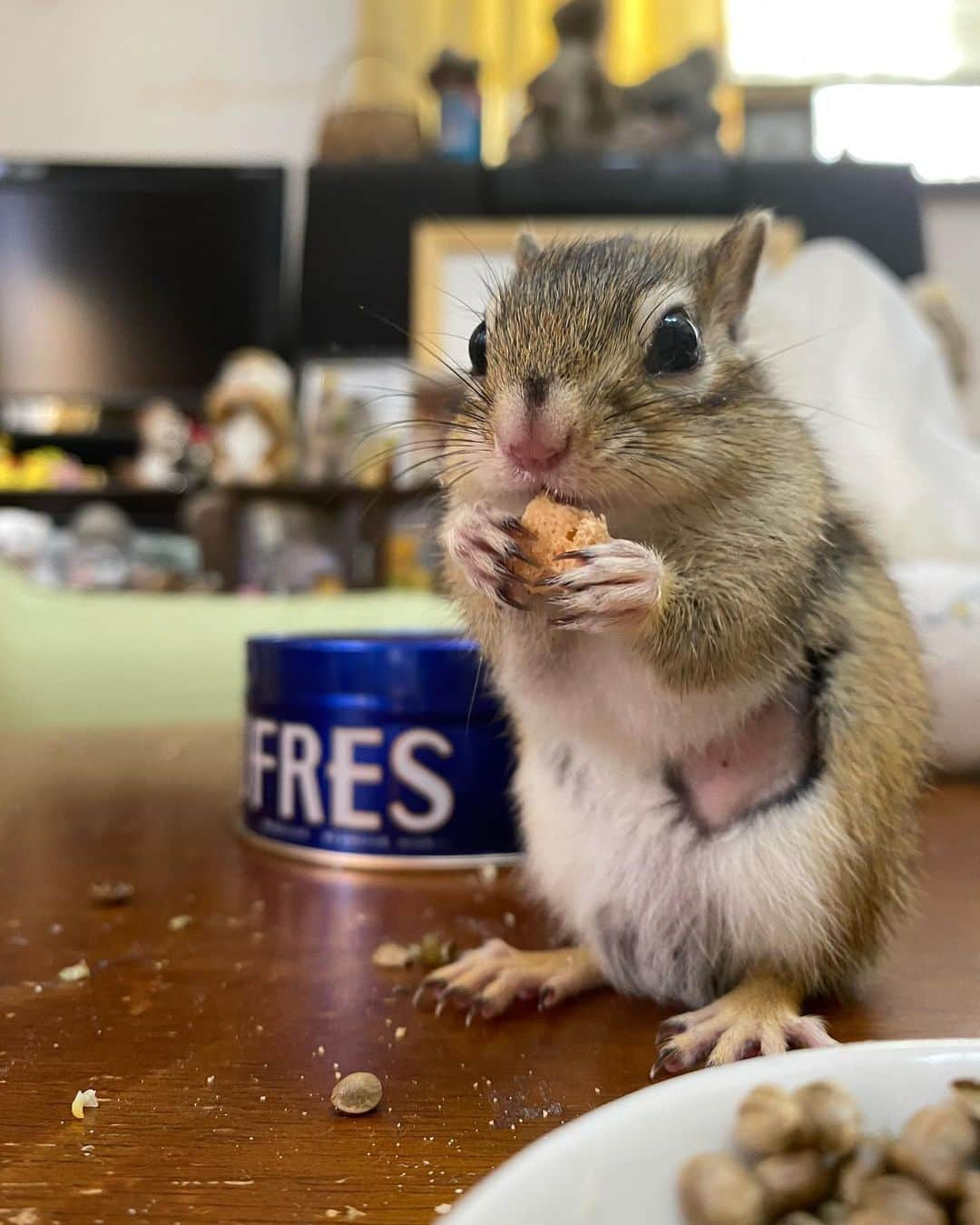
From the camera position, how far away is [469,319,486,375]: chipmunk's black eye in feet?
2.02

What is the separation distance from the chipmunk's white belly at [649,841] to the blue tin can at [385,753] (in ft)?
0.62

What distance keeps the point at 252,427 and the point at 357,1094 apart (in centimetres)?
248

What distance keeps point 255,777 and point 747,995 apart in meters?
0.45

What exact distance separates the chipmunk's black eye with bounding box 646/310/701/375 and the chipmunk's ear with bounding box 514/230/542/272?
0.16 meters

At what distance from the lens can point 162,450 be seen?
3.12 metres

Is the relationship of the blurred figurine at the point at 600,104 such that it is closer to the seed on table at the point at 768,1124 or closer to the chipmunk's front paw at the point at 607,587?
the chipmunk's front paw at the point at 607,587

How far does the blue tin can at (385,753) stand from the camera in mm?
773

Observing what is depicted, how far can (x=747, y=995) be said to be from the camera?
1.73ft

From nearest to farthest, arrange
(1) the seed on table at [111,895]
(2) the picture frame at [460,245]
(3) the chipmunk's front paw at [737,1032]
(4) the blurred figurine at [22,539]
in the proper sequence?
(3) the chipmunk's front paw at [737,1032]
(1) the seed on table at [111,895]
(2) the picture frame at [460,245]
(4) the blurred figurine at [22,539]

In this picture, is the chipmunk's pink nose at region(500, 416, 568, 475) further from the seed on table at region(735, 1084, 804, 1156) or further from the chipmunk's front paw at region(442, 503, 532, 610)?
the seed on table at region(735, 1084, 804, 1156)

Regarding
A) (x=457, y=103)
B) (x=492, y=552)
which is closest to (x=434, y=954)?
(x=492, y=552)

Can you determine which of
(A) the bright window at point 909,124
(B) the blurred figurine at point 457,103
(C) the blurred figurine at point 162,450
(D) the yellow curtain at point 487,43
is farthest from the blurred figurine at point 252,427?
(A) the bright window at point 909,124

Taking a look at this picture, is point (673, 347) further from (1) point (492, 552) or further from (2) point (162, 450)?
(2) point (162, 450)

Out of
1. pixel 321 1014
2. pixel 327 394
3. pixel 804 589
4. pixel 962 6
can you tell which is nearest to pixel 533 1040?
pixel 321 1014
